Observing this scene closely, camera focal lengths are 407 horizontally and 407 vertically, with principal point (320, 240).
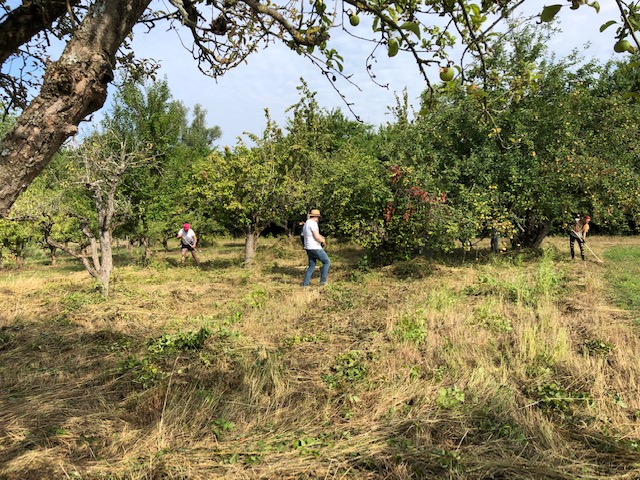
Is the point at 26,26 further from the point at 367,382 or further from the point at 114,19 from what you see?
the point at 367,382

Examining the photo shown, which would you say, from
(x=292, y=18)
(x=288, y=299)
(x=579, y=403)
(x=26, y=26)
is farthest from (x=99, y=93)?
(x=288, y=299)

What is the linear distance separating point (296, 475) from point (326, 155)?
21342 millimetres

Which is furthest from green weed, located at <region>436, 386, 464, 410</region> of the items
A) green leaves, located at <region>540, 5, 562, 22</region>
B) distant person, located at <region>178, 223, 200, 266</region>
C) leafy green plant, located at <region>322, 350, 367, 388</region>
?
distant person, located at <region>178, 223, 200, 266</region>

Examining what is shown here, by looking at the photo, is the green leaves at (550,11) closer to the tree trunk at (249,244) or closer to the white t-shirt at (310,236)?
the white t-shirt at (310,236)

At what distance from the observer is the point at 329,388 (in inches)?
145

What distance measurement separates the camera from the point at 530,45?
1215 cm

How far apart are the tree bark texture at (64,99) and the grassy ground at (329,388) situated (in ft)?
6.45

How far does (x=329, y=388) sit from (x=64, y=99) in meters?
3.07

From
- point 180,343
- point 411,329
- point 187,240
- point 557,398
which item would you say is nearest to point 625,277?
point 411,329

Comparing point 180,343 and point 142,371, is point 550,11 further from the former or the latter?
point 180,343

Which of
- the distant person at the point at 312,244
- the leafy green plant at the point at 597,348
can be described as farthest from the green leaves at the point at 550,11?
the distant person at the point at 312,244

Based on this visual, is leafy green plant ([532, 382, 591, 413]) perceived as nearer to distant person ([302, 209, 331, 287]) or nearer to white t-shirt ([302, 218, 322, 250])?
distant person ([302, 209, 331, 287])

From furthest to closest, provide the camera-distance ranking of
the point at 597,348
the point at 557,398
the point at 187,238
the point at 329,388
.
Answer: the point at 187,238 → the point at 597,348 → the point at 329,388 → the point at 557,398

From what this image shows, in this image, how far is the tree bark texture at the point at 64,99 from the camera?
1.42m
